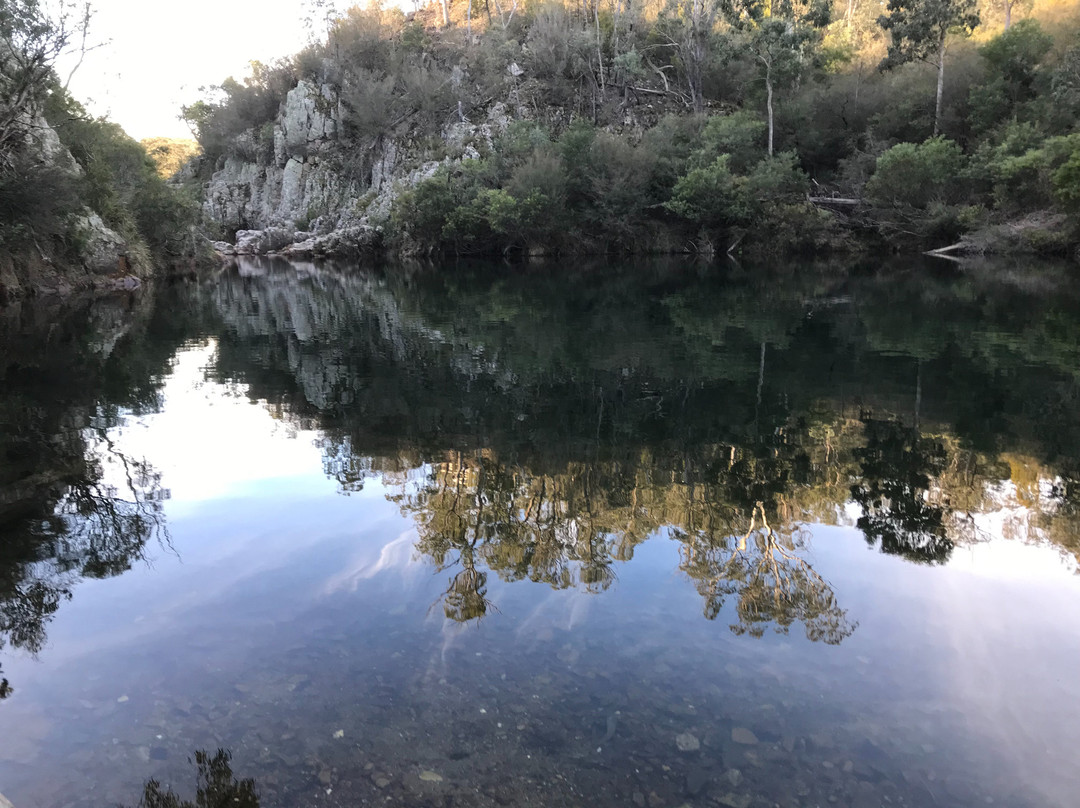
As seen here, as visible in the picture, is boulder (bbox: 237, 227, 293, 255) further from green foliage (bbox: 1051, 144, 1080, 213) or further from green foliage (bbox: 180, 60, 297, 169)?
green foliage (bbox: 1051, 144, 1080, 213)

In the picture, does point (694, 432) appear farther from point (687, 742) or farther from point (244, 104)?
point (244, 104)

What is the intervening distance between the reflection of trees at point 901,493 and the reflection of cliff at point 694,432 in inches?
1.1

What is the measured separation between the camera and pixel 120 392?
13164 mm

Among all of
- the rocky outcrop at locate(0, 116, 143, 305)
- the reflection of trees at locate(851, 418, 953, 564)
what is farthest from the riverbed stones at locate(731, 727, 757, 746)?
the rocky outcrop at locate(0, 116, 143, 305)

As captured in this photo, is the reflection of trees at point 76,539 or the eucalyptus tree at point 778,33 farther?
the eucalyptus tree at point 778,33

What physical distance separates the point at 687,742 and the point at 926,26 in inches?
2077

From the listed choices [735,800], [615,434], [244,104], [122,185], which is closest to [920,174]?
[615,434]

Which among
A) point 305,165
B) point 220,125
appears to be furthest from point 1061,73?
point 220,125

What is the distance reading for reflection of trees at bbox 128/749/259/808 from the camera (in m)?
3.54

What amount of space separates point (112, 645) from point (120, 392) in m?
9.61

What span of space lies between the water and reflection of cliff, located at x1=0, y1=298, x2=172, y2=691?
0.06 metres

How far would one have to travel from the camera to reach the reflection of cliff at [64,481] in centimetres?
596

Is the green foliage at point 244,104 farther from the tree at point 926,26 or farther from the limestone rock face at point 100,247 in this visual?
the tree at point 926,26

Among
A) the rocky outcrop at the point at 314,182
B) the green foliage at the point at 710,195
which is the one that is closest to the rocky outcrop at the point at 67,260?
the rocky outcrop at the point at 314,182
